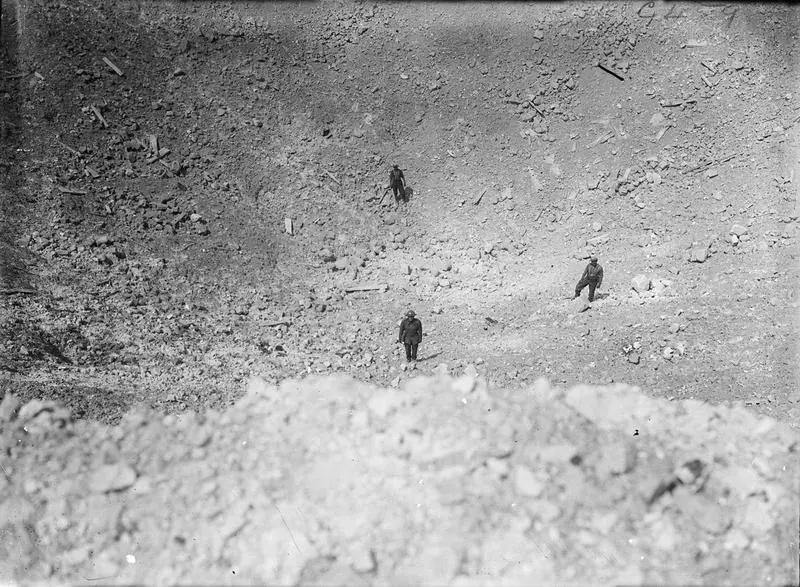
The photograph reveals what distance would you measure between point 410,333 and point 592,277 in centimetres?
298

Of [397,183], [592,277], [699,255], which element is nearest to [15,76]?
[397,183]

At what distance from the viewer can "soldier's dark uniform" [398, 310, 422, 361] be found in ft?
29.8

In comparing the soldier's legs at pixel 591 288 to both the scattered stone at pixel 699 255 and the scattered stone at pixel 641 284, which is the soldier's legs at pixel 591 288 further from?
the scattered stone at pixel 699 255

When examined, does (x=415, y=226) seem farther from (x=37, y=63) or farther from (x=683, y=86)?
(x=37, y=63)

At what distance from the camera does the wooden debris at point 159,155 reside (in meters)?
12.3

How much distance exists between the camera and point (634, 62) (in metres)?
13.3

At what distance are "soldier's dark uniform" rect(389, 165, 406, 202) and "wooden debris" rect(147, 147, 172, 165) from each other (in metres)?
4.18

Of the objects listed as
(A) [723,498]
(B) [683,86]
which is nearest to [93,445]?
(A) [723,498]

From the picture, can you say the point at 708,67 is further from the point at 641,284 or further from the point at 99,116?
the point at 99,116

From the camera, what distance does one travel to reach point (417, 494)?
6.48 metres

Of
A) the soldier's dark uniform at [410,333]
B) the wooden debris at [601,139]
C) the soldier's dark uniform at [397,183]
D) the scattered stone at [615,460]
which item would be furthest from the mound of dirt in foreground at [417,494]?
the wooden debris at [601,139]

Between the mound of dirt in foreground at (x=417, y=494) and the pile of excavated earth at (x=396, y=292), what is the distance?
0.03 m

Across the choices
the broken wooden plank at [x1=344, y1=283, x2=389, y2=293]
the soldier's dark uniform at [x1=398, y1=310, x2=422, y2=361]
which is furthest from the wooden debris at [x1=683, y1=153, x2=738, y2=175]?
the soldier's dark uniform at [x1=398, y1=310, x2=422, y2=361]

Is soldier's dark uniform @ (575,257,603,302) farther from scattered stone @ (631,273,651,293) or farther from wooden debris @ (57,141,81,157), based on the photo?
wooden debris @ (57,141,81,157)
